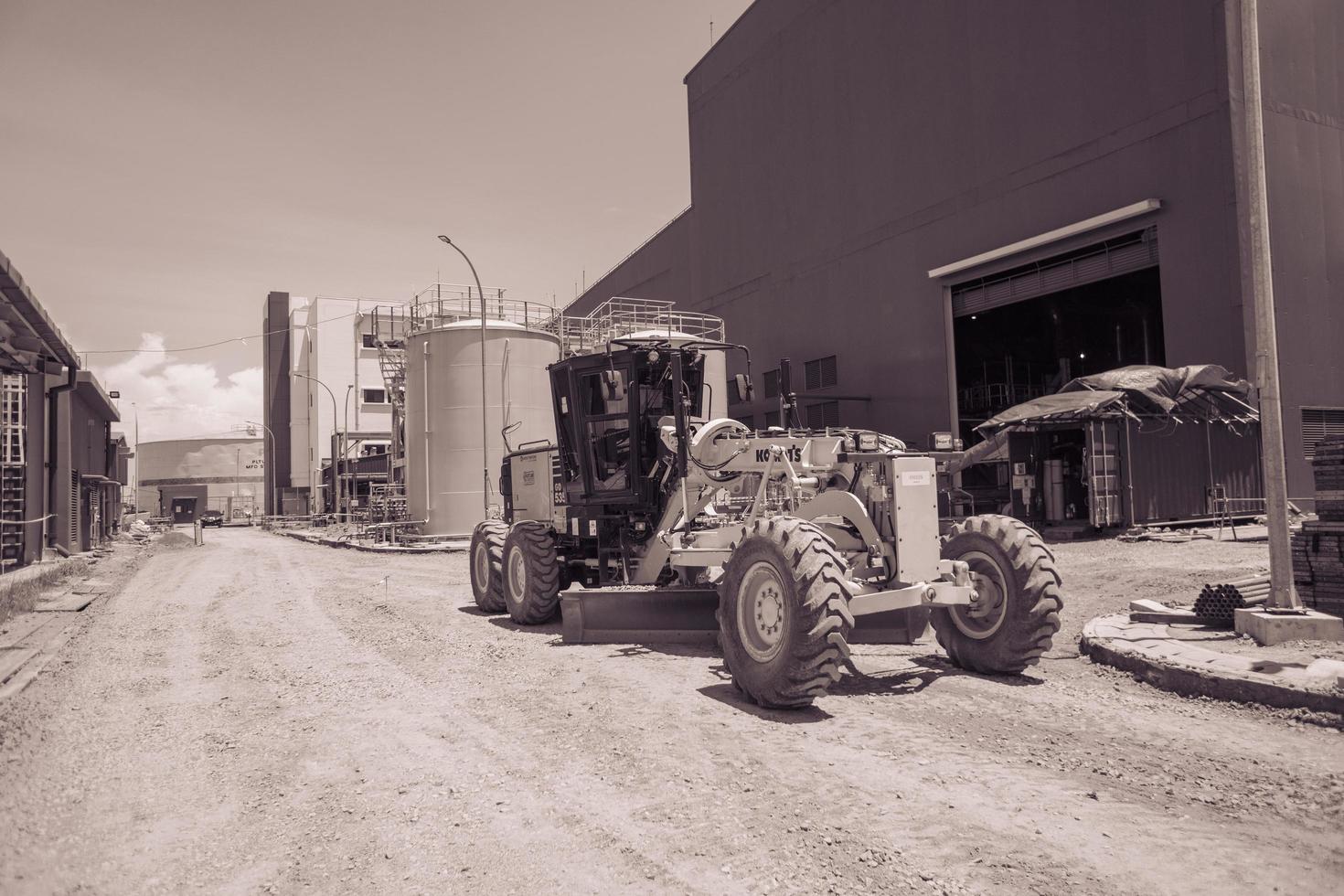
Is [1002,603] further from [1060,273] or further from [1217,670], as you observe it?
[1060,273]

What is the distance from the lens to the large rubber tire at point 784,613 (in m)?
5.98

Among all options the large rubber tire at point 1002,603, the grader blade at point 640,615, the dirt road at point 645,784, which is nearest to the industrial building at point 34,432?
the grader blade at point 640,615

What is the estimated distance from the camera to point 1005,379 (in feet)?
116

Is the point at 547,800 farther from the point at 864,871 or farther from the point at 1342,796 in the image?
the point at 1342,796

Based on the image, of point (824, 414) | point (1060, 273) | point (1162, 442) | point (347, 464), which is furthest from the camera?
point (347, 464)

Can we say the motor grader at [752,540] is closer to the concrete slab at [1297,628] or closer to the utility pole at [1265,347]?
the concrete slab at [1297,628]

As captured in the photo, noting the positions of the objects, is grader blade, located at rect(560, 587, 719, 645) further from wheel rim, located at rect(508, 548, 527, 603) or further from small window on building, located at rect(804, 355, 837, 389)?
small window on building, located at rect(804, 355, 837, 389)

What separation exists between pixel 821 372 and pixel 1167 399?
1343cm

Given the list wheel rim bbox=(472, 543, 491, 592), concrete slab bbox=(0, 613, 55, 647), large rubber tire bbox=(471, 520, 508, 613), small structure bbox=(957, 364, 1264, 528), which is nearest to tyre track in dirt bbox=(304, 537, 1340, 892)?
large rubber tire bbox=(471, 520, 508, 613)

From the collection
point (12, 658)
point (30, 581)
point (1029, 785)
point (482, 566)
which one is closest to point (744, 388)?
point (482, 566)

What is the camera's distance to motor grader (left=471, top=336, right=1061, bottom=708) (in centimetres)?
638

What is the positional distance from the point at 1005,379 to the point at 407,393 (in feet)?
75.2

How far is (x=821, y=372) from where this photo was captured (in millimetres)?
30922

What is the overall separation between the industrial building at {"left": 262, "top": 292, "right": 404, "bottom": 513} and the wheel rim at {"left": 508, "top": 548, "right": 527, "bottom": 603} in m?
52.6
